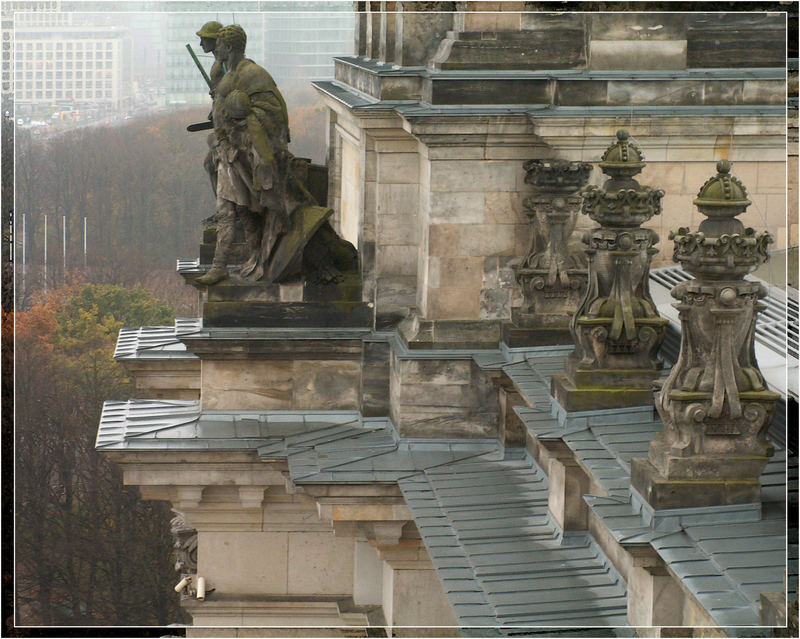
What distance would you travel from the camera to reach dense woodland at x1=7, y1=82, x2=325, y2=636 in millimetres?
33812

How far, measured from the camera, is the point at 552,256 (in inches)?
720

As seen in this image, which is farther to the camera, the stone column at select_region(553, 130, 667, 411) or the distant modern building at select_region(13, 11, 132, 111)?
the distant modern building at select_region(13, 11, 132, 111)

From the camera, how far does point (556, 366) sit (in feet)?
57.2

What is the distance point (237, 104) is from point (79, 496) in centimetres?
2120

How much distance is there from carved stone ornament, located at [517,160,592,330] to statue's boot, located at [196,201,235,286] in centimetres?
313

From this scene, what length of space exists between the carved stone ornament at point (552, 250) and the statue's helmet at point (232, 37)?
11.0 feet

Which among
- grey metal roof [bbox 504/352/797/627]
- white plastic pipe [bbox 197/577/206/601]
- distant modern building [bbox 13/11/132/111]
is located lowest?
white plastic pipe [bbox 197/577/206/601]

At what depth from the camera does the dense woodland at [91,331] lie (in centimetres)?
3381

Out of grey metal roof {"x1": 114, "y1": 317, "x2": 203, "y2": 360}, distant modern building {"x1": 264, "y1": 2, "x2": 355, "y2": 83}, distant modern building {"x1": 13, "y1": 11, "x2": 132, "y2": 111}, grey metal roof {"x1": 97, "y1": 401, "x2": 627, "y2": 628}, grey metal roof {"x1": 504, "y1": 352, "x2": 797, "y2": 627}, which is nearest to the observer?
grey metal roof {"x1": 504, "y1": 352, "x2": 797, "y2": 627}

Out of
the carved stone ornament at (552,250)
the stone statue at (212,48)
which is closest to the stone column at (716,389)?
the carved stone ornament at (552,250)

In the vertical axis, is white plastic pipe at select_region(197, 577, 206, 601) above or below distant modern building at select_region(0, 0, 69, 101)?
below

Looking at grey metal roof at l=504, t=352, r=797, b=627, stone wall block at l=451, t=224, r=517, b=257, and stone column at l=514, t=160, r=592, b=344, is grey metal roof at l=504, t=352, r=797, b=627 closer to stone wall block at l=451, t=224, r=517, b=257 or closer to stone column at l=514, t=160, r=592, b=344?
stone column at l=514, t=160, r=592, b=344

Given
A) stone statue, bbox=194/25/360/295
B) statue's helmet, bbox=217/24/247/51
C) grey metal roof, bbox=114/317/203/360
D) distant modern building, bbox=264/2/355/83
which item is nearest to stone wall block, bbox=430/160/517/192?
stone statue, bbox=194/25/360/295

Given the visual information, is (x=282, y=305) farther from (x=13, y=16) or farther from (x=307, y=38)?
(x=307, y=38)
